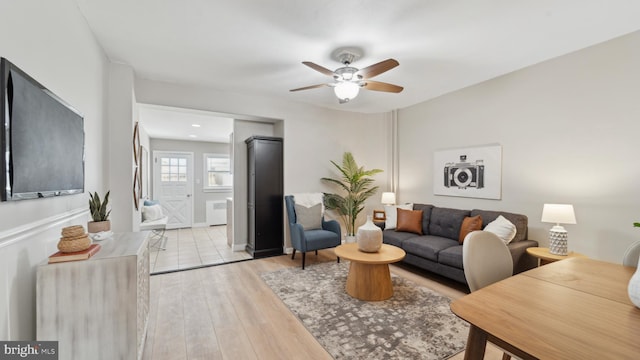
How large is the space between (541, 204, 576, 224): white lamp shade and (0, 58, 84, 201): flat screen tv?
161 inches

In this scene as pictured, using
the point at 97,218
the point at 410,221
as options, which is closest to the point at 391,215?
Result: the point at 410,221

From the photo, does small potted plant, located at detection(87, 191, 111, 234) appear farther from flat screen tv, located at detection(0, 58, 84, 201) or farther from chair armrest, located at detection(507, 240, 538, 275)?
chair armrest, located at detection(507, 240, 538, 275)

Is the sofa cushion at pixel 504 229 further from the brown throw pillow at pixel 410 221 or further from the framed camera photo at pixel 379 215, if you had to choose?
the framed camera photo at pixel 379 215

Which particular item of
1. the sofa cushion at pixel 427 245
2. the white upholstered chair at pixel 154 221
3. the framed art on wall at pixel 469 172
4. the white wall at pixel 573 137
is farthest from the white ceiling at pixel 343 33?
the white upholstered chair at pixel 154 221

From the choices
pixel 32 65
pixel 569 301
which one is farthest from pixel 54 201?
pixel 569 301

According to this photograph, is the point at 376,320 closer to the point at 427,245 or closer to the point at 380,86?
the point at 427,245

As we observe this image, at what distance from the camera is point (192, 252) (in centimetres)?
460

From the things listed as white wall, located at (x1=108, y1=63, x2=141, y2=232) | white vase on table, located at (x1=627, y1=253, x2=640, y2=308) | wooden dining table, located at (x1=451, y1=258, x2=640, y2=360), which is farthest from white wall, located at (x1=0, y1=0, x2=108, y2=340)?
white vase on table, located at (x1=627, y1=253, x2=640, y2=308)

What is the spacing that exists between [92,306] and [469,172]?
14.2ft

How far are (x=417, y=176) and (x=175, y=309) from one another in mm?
4083

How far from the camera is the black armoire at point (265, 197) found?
423cm

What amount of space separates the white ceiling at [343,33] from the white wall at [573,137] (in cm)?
23

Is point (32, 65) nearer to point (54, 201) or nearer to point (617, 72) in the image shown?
point (54, 201)

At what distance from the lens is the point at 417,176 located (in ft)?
15.3
